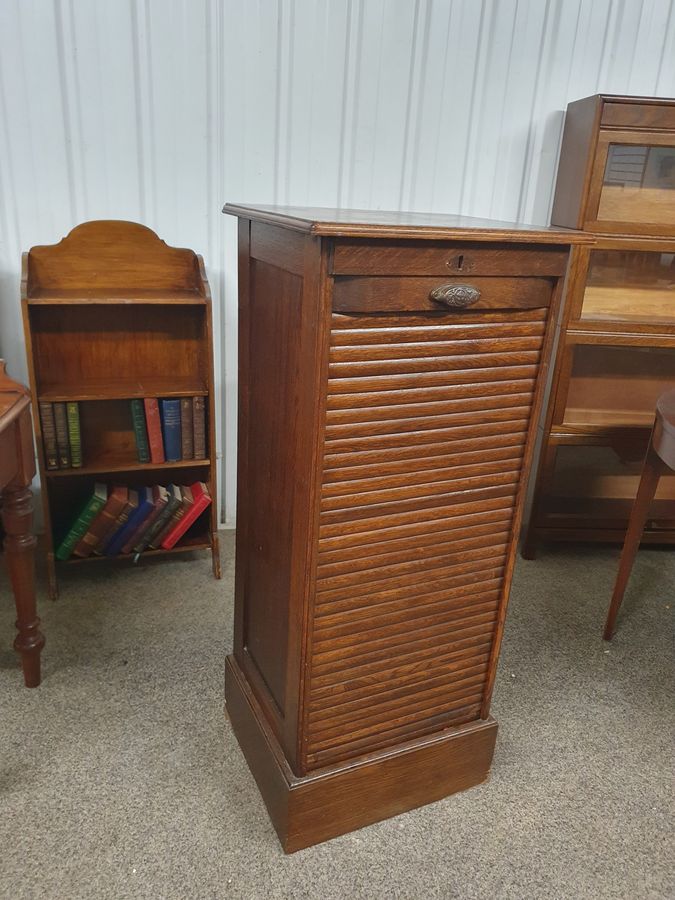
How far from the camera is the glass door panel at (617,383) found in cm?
274

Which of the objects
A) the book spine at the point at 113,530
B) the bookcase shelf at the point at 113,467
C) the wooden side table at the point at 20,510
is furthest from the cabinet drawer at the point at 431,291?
the book spine at the point at 113,530

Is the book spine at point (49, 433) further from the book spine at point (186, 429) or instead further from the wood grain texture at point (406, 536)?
the wood grain texture at point (406, 536)

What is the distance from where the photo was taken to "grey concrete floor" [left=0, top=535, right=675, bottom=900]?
4.83 feet

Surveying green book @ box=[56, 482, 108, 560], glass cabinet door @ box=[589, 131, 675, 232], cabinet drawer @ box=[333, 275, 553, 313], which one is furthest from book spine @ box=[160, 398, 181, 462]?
glass cabinet door @ box=[589, 131, 675, 232]

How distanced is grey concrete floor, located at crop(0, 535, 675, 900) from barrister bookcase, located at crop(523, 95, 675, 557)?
1.90 feet

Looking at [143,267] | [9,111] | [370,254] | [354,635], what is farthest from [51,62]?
[354,635]

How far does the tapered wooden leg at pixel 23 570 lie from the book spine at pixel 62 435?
1.37ft

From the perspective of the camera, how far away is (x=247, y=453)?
1626 millimetres

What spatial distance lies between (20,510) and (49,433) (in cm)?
47

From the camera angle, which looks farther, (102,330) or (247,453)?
(102,330)

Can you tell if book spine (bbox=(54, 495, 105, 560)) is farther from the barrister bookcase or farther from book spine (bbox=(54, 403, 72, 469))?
the barrister bookcase

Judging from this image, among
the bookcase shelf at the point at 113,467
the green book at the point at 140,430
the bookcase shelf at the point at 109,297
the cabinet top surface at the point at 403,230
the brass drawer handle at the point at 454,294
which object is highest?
the cabinet top surface at the point at 403,230

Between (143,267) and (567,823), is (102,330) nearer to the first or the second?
(143,267)

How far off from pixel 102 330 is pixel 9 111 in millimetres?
718
